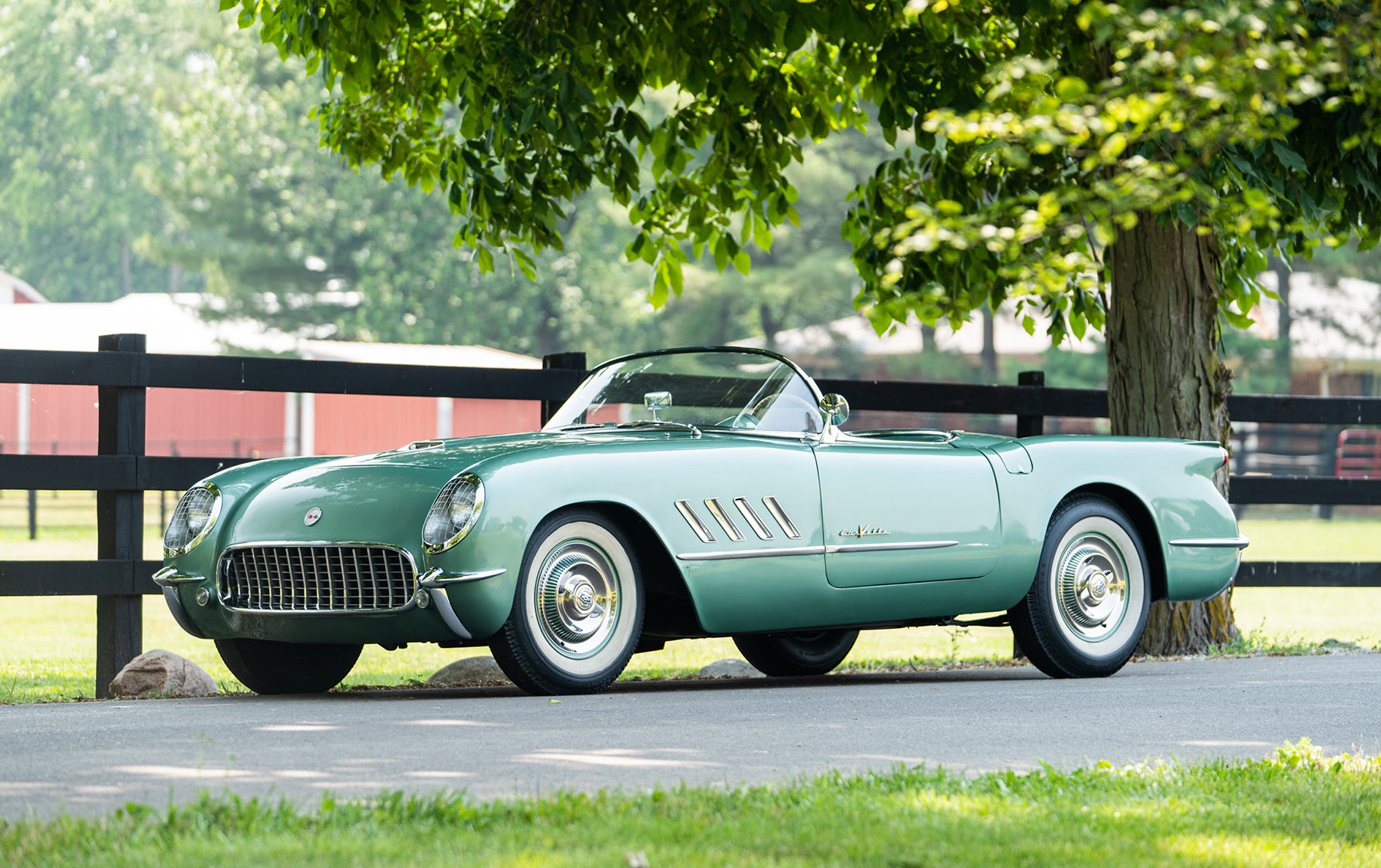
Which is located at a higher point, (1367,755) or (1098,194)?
(1098,194)

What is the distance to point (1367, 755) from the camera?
5.28m

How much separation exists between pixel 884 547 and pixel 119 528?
350cm

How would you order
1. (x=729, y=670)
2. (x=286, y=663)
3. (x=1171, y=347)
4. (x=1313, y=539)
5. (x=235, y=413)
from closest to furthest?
(x=286, y=663) → (x=729, y=670) → (x=1171, y=347) → (x=1313, y=539) → (x=235, y=413)

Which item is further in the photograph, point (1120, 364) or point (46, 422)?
point (46, 422)

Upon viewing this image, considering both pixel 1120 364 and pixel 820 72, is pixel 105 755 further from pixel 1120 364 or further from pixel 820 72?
pixel 820 72

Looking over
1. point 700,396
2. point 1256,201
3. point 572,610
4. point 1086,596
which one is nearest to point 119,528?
point 572,610

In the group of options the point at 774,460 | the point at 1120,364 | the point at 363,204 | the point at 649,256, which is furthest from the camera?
the point at 363,204

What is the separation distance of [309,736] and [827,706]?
2044 millimetres

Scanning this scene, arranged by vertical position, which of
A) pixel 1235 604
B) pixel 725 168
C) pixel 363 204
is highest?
pixel 363 204

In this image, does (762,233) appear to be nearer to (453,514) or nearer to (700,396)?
(700,396)

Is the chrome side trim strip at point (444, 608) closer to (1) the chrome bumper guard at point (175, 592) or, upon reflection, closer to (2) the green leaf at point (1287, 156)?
(1) the chrome bumper guard at point (175, 592)

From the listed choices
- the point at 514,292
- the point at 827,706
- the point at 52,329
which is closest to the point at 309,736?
the point at 827,706

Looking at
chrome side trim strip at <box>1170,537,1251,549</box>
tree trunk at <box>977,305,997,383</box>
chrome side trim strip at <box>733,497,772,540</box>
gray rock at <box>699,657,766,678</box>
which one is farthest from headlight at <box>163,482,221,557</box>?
tree trunk at <box>977,305,997,383</box>

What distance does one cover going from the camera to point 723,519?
657 centimetres
